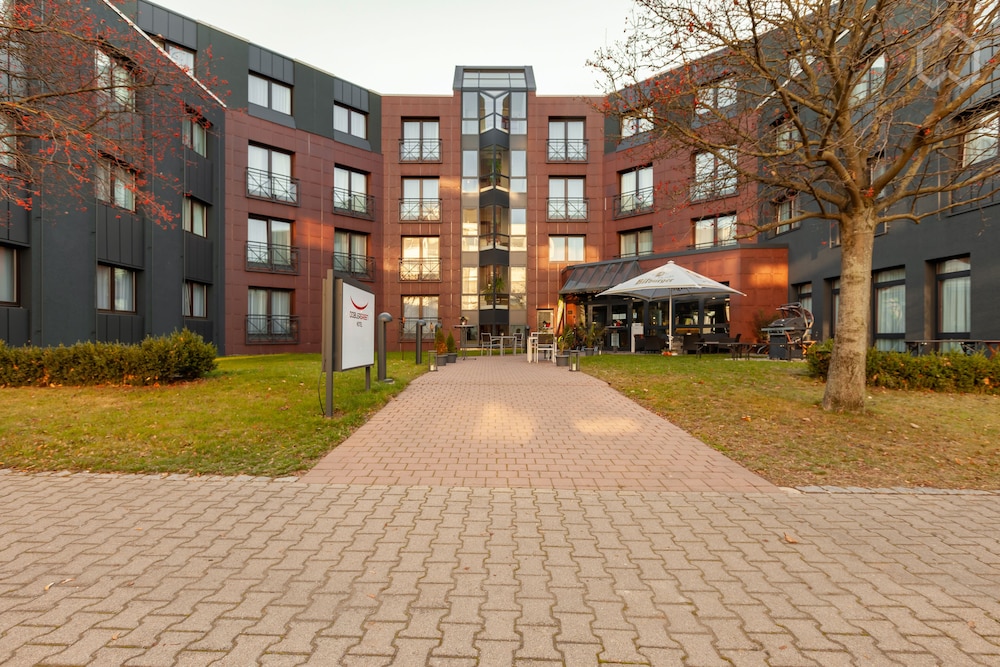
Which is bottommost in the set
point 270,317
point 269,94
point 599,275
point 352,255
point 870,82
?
point 270,317

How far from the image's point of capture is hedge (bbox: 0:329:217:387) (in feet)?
30.3

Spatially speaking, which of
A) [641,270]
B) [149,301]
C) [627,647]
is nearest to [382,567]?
[627,647]

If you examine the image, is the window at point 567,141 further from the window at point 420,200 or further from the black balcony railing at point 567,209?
the window at point 420,200

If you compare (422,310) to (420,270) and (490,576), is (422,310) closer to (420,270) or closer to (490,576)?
(420,270)

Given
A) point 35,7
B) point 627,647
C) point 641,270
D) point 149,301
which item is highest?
point 35,7

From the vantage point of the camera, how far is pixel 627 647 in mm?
2225

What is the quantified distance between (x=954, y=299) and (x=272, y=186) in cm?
2635

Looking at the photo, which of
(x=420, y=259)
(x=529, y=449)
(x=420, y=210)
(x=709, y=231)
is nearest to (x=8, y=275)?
(x=529, y=449)

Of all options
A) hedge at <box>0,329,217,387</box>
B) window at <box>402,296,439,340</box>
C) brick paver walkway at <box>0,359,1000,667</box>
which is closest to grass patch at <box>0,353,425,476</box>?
hedge at <box>0,329,217,387</box>

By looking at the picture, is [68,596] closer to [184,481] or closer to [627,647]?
[184,481]

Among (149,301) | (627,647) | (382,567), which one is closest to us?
(627,647)

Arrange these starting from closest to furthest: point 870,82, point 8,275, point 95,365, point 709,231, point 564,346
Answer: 1. point 870,82
2. point 95,365
3. point 8,275
4. point 564,346
5. point 709,231

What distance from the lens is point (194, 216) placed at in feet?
65.2

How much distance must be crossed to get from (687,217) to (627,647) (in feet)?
77.7
